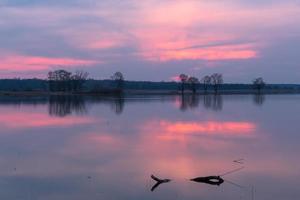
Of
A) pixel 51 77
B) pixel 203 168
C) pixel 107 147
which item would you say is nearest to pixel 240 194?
pixel 203 168

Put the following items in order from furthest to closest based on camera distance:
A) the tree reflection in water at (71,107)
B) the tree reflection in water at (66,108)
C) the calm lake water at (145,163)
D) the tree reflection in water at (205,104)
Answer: the tree reflection in water at (205,104)
the tree reflection in water at (71,107)
the tree reflection in water at (66,108)
the calm lake water at (145,163)

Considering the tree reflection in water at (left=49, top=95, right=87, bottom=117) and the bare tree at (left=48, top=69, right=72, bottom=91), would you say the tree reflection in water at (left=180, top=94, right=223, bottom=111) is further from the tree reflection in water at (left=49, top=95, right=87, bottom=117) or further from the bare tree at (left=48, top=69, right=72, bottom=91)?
the bare tree at (left=48, top=69, right=72, bottom=91)

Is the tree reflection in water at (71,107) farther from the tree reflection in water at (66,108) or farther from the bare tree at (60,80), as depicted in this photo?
the bare tree at (60,80)

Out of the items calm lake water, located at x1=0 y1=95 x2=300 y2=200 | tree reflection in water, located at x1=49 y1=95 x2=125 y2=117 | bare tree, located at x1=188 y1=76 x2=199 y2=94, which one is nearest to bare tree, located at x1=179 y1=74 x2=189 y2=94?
bare tree, located at x1=188 y1=76 x2=199 y2=94

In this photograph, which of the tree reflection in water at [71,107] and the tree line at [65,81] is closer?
the tree reflection in water at [71,107]

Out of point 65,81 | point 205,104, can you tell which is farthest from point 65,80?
point 205,104

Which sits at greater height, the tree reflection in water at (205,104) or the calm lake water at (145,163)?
the calm lake water at (145,163)

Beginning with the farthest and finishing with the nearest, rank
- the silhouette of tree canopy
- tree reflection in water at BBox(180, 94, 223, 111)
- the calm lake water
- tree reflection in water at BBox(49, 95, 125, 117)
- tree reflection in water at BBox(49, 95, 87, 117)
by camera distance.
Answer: the silhouette of tree canopy → tree reflection in water at BBox(180, 94, 223, 111) → tree reflection in water at BBox(49, 95, 125, 117) → tree reflection in water at BBox(49, 95, 87, 117) → the calm lake water

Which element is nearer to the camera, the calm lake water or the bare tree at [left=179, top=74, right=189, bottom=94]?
the calm lake water

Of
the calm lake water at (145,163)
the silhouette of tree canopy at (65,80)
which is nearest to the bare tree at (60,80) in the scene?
the silhouette of tree canopy at (65,80)

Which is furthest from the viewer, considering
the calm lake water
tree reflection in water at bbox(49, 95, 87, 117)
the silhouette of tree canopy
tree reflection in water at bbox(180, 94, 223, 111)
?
the silhouette of tree canopy

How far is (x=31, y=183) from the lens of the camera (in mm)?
11383

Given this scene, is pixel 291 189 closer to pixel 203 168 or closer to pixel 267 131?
pixel 203 168

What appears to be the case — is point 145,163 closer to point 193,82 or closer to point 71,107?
point 71,107
